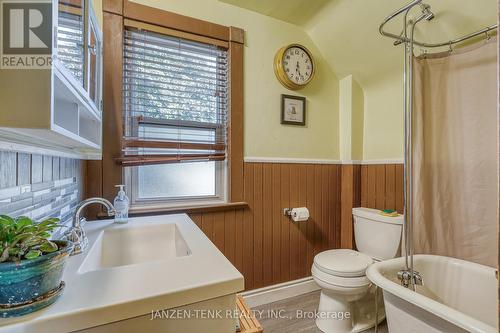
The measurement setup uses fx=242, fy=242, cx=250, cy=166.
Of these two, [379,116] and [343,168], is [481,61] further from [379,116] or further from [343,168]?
[343,168]

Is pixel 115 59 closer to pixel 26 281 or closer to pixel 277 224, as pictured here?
pixel 26 281

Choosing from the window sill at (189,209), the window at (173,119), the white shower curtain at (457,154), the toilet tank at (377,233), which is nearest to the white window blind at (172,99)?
the window at (173,119)

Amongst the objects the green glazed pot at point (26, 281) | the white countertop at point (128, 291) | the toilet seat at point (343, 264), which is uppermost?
the green glazed pot at point (26, 281)

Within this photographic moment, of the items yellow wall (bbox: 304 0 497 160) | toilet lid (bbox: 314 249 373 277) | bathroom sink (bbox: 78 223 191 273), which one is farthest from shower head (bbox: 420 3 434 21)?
bathroom sink (bbox: 78 223 191 273)

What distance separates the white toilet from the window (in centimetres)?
92

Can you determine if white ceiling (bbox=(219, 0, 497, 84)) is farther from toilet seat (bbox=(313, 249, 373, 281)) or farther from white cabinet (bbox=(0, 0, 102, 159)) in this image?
toilet seat (bbox=(313, 249, 373, 281))

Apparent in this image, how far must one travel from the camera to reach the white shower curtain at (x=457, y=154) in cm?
132

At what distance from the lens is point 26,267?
45 centimetres

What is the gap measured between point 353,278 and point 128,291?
1.34 m

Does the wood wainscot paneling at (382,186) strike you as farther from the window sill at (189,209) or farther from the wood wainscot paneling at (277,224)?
the window sill at (189,209)

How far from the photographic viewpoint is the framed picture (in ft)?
6.47

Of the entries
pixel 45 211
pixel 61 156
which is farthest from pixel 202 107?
pixel 45 211

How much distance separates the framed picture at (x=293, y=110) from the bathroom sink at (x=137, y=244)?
123 cm

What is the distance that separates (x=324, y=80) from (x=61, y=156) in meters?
2.00
